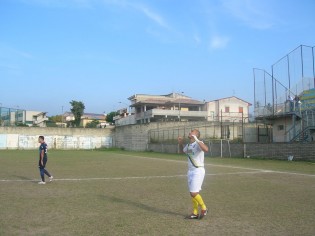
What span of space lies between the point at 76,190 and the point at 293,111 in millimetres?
24373

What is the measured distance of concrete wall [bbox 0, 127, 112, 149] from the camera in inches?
2192

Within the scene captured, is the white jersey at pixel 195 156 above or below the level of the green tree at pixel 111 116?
below

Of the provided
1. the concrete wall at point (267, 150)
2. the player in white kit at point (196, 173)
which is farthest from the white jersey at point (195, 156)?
the concrete wall at point (267, 150)

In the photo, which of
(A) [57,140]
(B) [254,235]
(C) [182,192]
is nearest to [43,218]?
(B) [254,235]

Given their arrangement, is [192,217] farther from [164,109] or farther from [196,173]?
[164,109]

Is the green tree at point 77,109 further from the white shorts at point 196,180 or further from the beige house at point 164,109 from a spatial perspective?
the white shorts at point 196,180

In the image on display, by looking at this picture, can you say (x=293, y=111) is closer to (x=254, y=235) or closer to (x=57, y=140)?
(x=254, y=235)

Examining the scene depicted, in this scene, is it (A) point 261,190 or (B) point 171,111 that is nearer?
(A) point 261,190

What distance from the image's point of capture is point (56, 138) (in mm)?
59531

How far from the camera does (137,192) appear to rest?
38.4 ft

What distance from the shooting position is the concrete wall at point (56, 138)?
5569cm

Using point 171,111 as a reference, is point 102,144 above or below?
below

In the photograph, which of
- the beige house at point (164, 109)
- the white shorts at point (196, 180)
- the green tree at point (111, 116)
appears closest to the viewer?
the white shorts at point (196, 180)

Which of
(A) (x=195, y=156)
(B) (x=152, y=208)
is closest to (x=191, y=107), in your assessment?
(B) (x=152, y=208)
